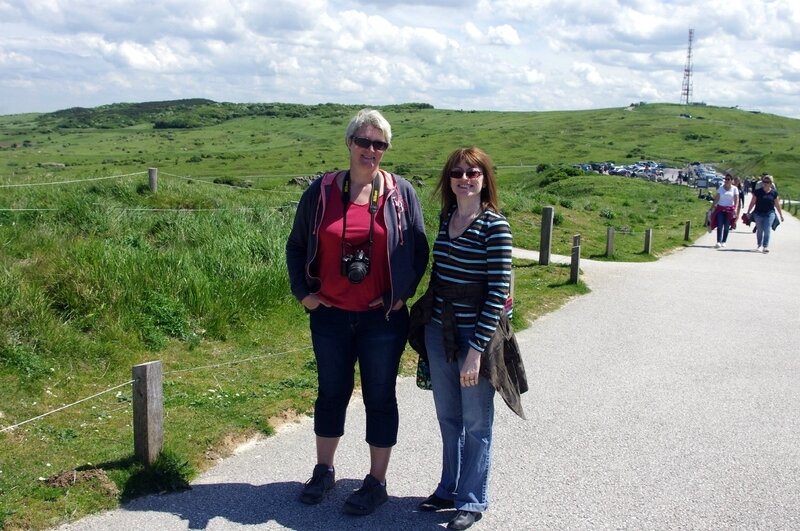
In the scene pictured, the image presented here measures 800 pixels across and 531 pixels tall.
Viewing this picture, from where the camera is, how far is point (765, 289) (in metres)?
13.8

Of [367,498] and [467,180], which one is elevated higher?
[467,180]

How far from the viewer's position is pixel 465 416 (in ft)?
14.9

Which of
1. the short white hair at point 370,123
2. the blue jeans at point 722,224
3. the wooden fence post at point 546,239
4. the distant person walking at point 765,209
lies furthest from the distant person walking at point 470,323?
the blue jeans at point 722,224

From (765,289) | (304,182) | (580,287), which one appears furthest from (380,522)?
(304,182)

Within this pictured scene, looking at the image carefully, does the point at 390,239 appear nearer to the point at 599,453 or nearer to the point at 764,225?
the point at 599,453

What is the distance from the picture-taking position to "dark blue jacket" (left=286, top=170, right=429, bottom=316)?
454cm

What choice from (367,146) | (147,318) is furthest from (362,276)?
(147,318)

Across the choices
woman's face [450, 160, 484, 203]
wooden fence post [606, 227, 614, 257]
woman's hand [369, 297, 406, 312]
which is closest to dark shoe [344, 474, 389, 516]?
woman's hand [369, 297, 406, 312]

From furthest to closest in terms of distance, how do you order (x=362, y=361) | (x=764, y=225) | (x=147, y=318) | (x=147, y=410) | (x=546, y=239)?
(x=764, y=225), (x=546, y=239), (x=147, y=318), (x=147, y=410), (x=362, y=361)

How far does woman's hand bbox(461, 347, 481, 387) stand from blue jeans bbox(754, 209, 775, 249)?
16.7 meters

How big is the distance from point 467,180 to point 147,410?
7.86 ft

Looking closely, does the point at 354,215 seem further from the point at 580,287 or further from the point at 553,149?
the point at 553,149

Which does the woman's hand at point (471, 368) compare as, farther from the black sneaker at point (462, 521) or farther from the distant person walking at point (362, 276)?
the black sneaker at point (462, 521)

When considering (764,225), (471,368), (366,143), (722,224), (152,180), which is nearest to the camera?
(471,368)
